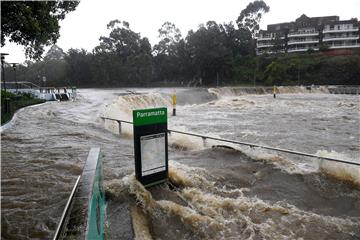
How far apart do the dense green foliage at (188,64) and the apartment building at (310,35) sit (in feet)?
14.6

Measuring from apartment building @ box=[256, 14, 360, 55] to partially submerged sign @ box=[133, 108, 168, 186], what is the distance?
7912cm

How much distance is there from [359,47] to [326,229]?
79991 mm

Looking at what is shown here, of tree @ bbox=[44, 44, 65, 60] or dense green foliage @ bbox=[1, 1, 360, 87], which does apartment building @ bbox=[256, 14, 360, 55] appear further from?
tree @ bbox=[44, 44, 65, 60]

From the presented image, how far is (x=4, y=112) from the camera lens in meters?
14.3

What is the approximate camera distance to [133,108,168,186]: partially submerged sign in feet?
18.6

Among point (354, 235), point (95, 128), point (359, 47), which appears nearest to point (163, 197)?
point (354, 235)

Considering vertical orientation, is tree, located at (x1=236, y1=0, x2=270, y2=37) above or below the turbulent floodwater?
above

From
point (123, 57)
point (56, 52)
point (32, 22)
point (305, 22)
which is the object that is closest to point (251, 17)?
point (305, 22)

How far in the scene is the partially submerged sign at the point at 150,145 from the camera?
18.6 ft

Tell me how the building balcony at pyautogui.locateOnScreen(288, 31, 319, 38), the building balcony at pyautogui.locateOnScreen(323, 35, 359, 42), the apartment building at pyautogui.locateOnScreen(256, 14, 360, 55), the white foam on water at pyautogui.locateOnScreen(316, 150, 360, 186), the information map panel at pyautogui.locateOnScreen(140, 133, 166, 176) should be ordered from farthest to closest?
the building balcony at pyautogui.locateOnScreen(288, 31, 319, 38)
the apartment building at pyautogui.locateOnScreen(256, 14, 360, 55)
the building balcony at pyautogui.locateOnScreen(323, 35, 359, 42)
the white foam on water at pyautogui.locateOnScreen(316, 150, 360, 186)
the information map panel at pyautogui.locateOnScreen(140, 133, 166, 176)

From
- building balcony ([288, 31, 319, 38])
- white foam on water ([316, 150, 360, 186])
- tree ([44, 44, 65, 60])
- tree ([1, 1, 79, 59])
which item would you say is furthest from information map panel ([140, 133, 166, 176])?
tree ([44, 44, 65, 60])

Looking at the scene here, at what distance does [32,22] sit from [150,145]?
5.98m

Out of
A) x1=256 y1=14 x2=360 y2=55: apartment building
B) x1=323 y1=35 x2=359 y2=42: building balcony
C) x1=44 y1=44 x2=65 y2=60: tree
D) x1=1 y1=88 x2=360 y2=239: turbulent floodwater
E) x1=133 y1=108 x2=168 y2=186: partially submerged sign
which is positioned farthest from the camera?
x1=44 y1=44 x2=65 y2=60: tree

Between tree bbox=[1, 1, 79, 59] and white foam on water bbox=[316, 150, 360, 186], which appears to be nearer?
white foam on water bbox=[316, 150, 360, 186]
